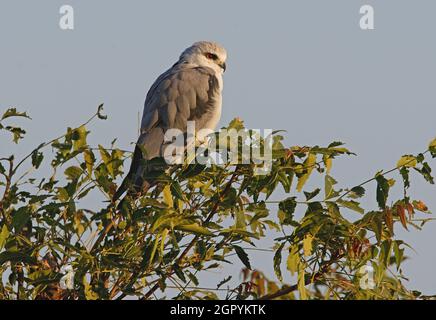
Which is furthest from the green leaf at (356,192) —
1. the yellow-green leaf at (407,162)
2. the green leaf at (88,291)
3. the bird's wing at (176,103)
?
the bird's wing at (176,103)

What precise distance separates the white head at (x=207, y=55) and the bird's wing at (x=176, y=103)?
0.64 metres

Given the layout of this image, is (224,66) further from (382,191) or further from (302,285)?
(302,285)

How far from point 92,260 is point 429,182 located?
5.47ft

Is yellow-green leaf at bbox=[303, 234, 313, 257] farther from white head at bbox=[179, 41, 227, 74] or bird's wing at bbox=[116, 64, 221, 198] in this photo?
white head at bbox=[179, 41, 227, 74]

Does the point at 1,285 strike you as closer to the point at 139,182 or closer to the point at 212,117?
the point at 139,182

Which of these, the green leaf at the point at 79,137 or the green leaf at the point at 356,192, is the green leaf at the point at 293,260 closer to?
the green leaf at the point at 356,192

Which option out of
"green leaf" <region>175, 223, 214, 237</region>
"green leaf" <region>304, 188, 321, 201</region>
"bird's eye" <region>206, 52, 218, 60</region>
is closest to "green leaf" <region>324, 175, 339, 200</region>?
"green leaf" <region>304, 188, 321, 201</region>

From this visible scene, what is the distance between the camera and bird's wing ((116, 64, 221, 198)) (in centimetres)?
741

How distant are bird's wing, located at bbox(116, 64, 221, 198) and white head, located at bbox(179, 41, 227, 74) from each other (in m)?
0.64

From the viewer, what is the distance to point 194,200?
4.93 meters

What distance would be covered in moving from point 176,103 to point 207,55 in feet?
5.15

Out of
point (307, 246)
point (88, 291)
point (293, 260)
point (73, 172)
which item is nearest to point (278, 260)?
point (293, 260)

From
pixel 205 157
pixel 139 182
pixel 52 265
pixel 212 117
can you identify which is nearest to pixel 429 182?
pixel 205 157
